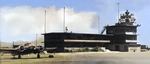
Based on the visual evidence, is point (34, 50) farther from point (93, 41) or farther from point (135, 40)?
point (135, 40)

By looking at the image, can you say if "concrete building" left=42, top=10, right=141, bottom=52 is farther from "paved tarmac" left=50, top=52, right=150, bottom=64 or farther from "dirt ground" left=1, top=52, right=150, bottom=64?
"dirt ground" left=1, top=52, right=150, bottom=64

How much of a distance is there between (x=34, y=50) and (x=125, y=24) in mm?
78978

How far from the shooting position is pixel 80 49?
117 metres

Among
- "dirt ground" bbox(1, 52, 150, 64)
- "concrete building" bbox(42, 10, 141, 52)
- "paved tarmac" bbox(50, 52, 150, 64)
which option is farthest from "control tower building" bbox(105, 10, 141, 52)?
"dirt ground" bbox(1, 52, 150, 64)

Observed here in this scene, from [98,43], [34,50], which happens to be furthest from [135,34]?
[34,50]

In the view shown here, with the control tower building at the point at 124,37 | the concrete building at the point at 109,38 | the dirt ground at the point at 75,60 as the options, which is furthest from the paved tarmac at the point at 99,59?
the control tower building at the point at 124,37

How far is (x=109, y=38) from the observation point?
440 feet

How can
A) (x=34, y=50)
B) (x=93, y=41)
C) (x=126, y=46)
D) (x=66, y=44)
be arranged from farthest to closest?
(x=126, y=46) → (x=93, y=41) → (x=66, y=44) → (x=34, y=50)

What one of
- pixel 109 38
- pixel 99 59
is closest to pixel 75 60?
pixel 99 59

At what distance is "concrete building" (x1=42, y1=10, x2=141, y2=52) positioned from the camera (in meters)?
114

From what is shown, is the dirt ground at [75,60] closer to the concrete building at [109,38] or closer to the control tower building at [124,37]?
the concrete building at [109,38]

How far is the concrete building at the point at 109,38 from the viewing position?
11419 centimetres

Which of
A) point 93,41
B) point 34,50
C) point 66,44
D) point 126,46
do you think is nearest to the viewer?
point 34,50

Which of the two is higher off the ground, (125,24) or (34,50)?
(125,24)
